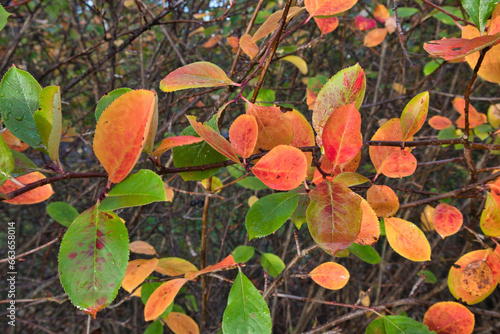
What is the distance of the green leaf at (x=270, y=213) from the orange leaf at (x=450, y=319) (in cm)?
42

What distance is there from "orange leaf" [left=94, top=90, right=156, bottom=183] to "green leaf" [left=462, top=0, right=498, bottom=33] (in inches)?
17.2

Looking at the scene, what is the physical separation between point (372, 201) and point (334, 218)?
6.8 inches

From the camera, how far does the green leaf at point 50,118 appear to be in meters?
0.41

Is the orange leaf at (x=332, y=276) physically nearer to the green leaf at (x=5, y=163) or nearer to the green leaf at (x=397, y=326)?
the green leaf at (x=397, y=326)

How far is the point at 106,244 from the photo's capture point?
0.39 meters

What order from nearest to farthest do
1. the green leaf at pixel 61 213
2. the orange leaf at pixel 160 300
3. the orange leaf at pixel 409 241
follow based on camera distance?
the orange leaf at pixel 409 241, the orange leaf at pixel 160 300, the green leaf at pixel 61 213

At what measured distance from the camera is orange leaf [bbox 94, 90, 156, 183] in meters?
0.39

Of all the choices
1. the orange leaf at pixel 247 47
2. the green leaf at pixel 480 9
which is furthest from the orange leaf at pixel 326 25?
the green leaf at pixel 480 9

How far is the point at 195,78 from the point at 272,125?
0.13m

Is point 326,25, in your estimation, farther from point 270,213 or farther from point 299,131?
point 270,213

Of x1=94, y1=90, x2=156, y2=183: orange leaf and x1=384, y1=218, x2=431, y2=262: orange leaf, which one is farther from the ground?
x1=94, y1=90, x2=156, y2=183: orange leaf

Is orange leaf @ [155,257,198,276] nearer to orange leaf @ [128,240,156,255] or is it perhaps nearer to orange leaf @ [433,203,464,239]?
orange leaf @ [128,240,156,255]

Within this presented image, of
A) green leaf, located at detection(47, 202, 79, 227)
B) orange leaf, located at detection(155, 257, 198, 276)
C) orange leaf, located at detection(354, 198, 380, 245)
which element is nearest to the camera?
orange leaf, located at detection(354, 198, 380, 245)

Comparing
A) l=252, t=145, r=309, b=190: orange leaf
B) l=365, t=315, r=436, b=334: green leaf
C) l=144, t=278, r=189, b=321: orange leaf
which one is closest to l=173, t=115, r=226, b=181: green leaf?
l=252, t=145, r=309, b=190: orange leaf
